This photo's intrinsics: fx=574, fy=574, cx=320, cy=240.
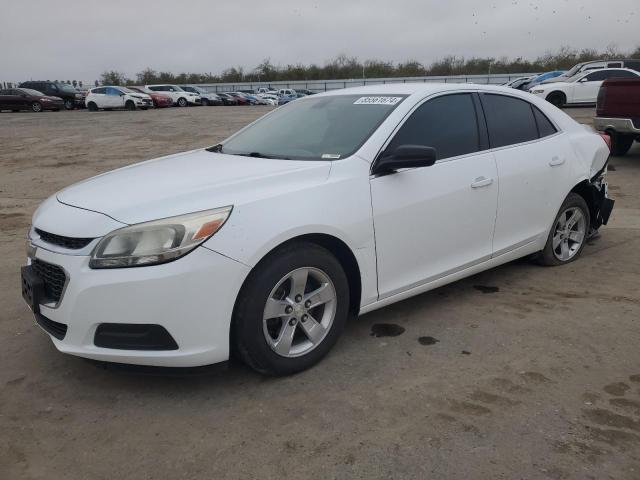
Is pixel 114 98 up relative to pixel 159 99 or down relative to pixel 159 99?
up

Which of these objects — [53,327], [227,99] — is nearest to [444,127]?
[53,327]

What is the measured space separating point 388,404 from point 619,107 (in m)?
8.70

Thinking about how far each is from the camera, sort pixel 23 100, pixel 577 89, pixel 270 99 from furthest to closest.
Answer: pixel 270 99
pixel 23 100
pixel 577 89

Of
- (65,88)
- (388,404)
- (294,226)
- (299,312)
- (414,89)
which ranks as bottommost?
(388,404)

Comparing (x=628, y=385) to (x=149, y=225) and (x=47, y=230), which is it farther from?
(x=47, y=230)

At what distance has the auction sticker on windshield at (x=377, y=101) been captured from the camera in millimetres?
3821

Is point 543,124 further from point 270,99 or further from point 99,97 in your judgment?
point 270,99

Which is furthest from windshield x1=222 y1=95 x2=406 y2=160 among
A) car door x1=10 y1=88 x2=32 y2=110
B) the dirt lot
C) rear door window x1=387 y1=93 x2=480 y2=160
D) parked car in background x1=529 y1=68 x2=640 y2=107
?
car door x1=10 y1=88 x2=32 y2=110

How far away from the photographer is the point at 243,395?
3006 mm

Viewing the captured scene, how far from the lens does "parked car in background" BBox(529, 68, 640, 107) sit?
71.4ft

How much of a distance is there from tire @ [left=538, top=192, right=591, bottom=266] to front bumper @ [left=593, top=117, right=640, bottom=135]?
17.5ft

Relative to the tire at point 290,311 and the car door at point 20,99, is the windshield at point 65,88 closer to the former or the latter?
the car door at point 20,99

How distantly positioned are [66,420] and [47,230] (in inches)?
38.5

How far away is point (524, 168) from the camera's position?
14.2ft
